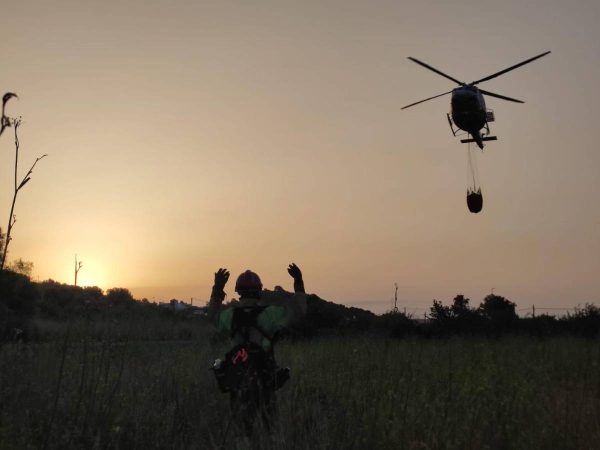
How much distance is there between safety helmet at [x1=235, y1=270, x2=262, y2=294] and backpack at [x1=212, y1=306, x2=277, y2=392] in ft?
0.73

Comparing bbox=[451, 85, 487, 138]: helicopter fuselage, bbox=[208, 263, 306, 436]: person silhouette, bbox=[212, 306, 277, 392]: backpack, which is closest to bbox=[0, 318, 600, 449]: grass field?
bbox=[208, 263, 306, 436]: person silhouette

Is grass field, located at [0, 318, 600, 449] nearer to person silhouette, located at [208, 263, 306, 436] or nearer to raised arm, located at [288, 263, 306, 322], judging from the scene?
person silhouette, located at [208, 263, 306, 436]

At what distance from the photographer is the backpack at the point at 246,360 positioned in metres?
6.85

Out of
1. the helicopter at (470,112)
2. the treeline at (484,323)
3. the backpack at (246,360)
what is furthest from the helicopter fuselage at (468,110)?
the backpack at (246,360)

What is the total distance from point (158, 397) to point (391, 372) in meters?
4.72

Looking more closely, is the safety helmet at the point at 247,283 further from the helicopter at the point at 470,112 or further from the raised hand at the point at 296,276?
the helicopter at the point at 470,112

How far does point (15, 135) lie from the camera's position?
2.96m

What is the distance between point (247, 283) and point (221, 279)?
26.2 inches

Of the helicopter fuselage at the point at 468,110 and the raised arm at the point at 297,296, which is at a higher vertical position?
the helicopter fuselage at the point at 468,110

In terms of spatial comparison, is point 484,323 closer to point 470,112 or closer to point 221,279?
point 470,112

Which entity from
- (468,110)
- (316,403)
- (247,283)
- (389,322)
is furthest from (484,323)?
(247,283)

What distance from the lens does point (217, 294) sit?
7652 mm

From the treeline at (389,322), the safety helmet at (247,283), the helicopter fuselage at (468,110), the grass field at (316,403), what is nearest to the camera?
the grass field at (316,403)

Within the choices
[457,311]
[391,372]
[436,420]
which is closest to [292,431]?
[436,420]
